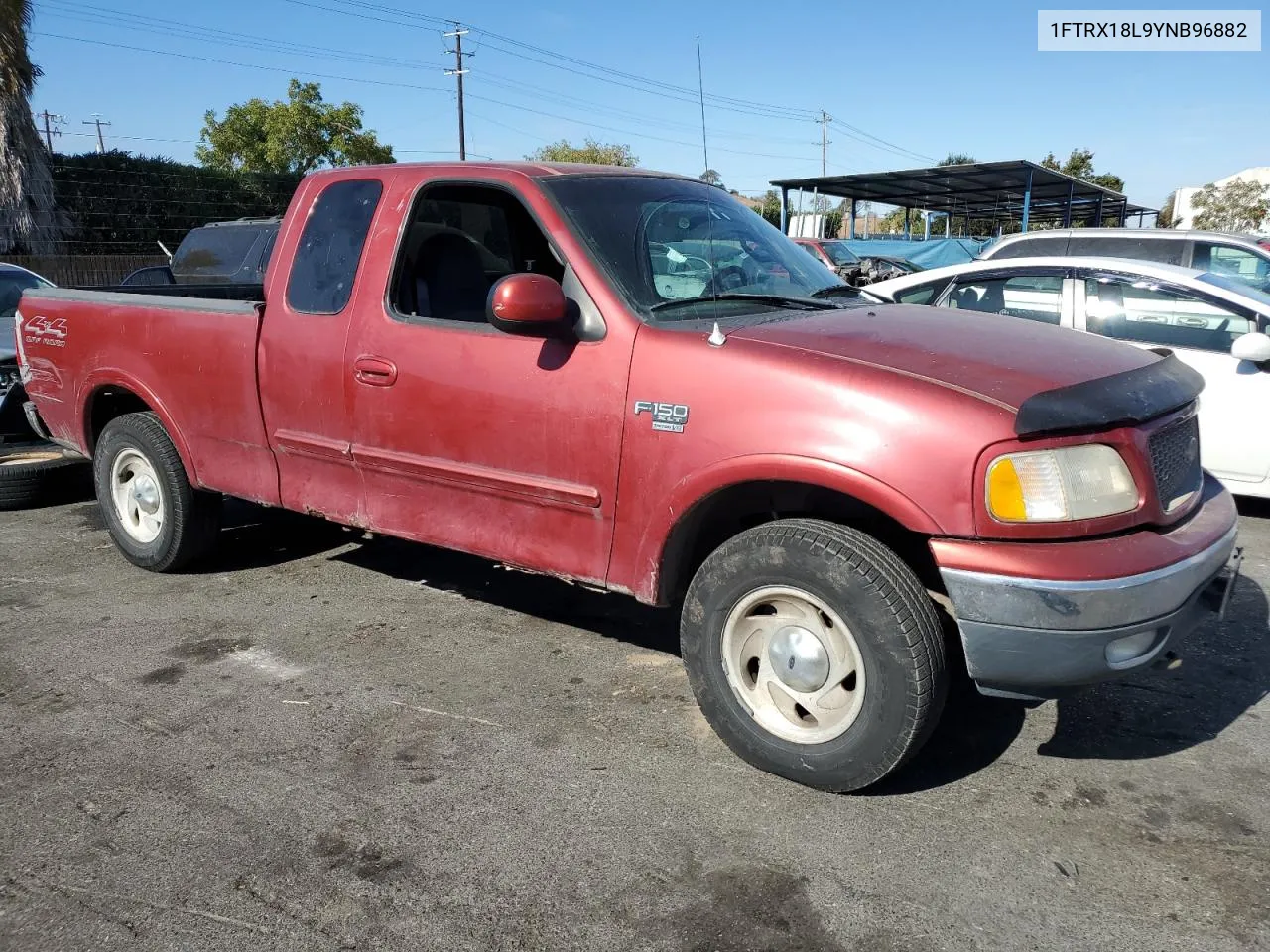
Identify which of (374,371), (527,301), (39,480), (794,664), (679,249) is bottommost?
(39,480)

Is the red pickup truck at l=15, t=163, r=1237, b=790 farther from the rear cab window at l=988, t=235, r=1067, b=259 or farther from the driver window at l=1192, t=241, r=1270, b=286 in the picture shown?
the driver window at l=1192, t=241, r=1270, b=286

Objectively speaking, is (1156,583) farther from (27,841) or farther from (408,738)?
(27,841)

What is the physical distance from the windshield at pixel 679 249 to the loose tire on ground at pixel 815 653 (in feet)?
3.15

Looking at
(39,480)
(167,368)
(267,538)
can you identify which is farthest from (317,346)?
(39,480)

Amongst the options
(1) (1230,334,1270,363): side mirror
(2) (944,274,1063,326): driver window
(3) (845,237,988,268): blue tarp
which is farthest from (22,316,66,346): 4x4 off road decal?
(3) (845,237,988,268): blue tarp

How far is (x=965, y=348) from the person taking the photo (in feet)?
10.4

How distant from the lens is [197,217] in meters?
26.9

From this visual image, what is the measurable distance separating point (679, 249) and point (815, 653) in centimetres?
165

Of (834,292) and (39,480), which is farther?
(39,480)

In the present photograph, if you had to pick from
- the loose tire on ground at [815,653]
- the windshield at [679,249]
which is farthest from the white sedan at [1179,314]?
the loose tire on ground at [815,653]

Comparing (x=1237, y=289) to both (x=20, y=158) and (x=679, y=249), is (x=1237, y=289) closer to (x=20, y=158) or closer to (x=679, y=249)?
(x=679, y=249)

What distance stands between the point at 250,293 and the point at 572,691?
377 cm

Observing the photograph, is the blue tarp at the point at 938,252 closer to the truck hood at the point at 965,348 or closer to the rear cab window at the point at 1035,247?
the rear cab window at the point at 1035,247

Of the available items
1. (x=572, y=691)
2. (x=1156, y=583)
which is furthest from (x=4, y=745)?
(x=1156, y=583)
